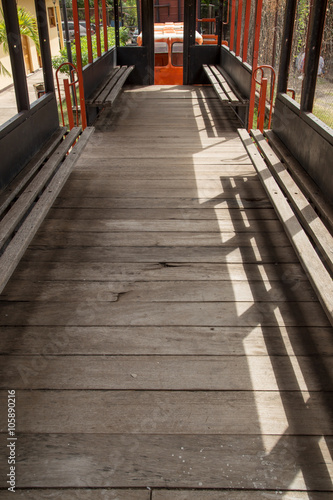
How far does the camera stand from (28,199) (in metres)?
3.19

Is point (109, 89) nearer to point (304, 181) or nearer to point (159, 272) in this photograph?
point (304, 181)

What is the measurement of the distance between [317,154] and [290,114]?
1052 millimetres

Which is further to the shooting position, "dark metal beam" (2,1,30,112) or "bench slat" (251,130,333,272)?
"dark metal beam" (2,1,30,112)

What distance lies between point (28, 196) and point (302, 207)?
187 centimetres

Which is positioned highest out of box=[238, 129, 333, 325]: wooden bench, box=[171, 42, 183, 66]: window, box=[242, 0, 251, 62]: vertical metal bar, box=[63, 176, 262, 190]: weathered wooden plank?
box=[242, 0, 251, 62]: vertical metal bar

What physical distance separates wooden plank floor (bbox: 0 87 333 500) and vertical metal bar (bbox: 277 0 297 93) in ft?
4.92

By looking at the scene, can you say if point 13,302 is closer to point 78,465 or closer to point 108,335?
point 108,335

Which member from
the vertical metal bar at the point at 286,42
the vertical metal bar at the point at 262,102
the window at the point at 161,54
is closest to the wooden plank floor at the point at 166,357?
the vertical metal bar at the point at 286,42

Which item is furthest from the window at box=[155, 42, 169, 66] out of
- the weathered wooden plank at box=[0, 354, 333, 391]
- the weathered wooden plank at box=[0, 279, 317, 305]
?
the weathered wooden plank at box=[0, 354, 333, 391]

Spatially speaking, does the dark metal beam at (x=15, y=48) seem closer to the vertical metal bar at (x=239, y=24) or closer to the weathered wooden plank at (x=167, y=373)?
the weathered wooden plank at (x=167, y=373)

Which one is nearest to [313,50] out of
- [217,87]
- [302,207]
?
[302,207]

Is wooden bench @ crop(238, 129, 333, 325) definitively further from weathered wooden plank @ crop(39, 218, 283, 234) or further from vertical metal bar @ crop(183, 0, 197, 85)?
vertical metal bar @ crop(183, 0, 197, 85)

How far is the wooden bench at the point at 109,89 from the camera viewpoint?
6.45 metres

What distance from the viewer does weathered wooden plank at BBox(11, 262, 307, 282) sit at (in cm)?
295
